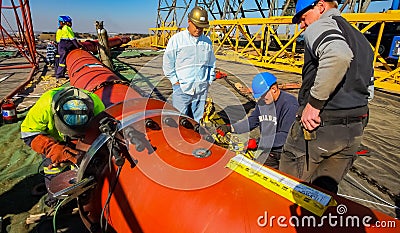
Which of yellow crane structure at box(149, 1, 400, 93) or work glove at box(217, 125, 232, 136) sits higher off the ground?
yellow crane structure at box(149, 1, 400, 93)

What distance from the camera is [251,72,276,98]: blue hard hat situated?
2529 mm

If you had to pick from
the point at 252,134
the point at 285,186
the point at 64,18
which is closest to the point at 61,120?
the point at 285,186

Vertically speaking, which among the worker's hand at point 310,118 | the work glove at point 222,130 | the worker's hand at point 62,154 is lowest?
the work glove at point 222,130

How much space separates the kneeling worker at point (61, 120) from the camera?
184cm

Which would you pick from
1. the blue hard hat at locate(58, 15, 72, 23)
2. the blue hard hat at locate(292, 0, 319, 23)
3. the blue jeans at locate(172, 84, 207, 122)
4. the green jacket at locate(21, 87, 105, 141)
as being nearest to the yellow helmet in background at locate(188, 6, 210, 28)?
the blue jeans at locate(172, 84, 207, 122)

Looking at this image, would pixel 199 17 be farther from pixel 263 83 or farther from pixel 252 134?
pixel 252 134

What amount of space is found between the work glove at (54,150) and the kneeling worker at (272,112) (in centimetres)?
164

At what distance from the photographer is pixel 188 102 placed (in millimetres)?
3551

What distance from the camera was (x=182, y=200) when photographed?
1256 mm

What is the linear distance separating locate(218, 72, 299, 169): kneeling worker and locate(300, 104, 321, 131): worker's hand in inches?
28.7

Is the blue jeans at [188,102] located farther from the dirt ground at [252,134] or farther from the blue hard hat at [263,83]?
the blue hard hat at [263,83]

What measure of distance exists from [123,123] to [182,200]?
1.98ft

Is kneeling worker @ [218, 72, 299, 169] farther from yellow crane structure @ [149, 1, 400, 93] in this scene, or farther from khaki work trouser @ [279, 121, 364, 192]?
yellow crane structure @ [149, 1, 400, 93]

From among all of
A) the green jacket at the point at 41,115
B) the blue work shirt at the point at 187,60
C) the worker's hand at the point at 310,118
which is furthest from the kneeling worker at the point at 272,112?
the green jacket at the point at 41,115
